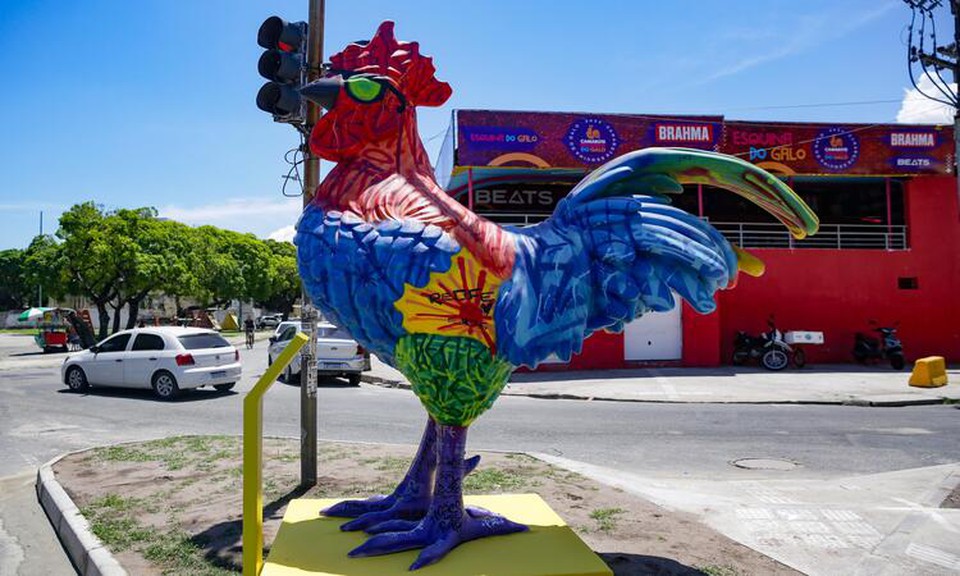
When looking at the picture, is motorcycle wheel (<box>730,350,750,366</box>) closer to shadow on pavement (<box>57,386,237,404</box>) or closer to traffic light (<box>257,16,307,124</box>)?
shadow on pavement (<box>57,386,237,404</box>)

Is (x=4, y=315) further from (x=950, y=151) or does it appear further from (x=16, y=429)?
(x=950, y=151)

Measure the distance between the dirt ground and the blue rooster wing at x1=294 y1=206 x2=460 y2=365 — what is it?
196 cm

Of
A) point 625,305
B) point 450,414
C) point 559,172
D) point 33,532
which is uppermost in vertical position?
point 559,172

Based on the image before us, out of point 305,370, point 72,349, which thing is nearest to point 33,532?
point 305,370

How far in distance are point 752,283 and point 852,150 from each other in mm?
4873

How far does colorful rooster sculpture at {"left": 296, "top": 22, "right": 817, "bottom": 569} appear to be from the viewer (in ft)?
11.7

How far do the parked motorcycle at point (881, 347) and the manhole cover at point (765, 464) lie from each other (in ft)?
37.3

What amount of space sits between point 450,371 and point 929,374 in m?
13.9

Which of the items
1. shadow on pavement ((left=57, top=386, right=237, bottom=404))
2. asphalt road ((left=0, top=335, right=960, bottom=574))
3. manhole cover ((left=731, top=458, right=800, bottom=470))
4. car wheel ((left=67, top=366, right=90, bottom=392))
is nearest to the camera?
manhole cover ((left=731, top=458, right=800, bottom=470))

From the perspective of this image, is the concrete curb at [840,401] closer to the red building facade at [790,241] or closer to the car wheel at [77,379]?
the red building facade at [790,241]

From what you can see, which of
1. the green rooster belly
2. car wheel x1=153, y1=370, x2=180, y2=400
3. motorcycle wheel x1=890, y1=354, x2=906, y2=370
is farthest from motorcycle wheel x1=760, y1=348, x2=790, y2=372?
the green rooster belly

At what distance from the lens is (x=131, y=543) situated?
4.83 metres

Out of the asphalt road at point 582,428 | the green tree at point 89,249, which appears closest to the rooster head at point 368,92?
the asphalt road at point 582,428

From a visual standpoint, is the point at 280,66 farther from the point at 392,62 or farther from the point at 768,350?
the point at 768,350
